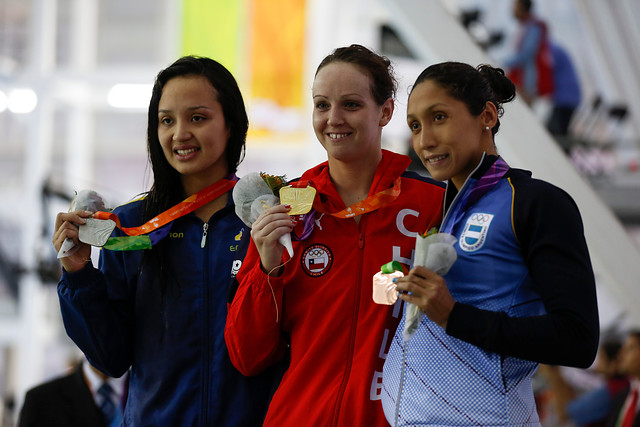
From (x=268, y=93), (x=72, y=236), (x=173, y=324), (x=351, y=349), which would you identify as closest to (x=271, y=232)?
(x=351, y=349)

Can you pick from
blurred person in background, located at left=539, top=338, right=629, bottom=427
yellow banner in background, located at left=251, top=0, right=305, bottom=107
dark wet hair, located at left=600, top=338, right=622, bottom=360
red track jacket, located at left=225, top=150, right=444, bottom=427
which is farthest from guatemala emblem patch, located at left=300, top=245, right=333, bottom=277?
yellow banner in background, located at left=251, top=0, right=305, bottom=107

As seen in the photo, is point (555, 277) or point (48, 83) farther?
→ point (48, 83)

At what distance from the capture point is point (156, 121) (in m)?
2.48

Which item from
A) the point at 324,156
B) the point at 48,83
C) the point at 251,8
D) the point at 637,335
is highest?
the point at 251,8

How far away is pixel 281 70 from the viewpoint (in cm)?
1112

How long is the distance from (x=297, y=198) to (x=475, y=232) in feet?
1.80

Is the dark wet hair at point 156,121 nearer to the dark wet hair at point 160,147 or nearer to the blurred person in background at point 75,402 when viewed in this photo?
the dark wet hair at point 160,147

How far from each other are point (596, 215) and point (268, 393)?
Result: 13.0 ft

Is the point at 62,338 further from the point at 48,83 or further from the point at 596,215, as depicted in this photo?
the point at 596,215

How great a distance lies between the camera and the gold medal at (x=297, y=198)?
217 cm

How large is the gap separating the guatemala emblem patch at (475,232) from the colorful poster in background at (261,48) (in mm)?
8906

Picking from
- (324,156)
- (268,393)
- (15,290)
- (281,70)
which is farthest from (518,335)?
(15,290)

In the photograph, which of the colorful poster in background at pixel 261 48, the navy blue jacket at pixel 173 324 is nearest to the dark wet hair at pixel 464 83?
the navy blue jacket at pixel 173 324

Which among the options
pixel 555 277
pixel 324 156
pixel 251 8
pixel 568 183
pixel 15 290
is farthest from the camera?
pixel 15 290
